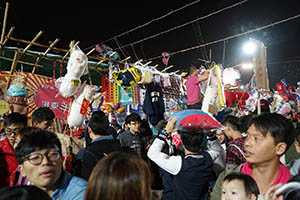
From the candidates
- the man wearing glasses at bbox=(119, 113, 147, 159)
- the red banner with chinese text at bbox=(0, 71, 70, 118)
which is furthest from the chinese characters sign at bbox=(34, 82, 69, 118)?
the man wearing glasses at bbox=(119, 113, 147, 159)

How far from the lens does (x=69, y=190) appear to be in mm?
1815

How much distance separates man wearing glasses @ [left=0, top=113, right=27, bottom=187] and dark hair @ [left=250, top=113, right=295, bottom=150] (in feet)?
8.34

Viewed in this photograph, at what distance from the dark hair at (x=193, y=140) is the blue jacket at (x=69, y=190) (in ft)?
4.24

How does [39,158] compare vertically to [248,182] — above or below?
above

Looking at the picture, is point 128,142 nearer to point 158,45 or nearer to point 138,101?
point 138,101

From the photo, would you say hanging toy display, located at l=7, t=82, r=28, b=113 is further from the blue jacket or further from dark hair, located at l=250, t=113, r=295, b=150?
dark hair, located at l=250, t=113, r=295, b=150

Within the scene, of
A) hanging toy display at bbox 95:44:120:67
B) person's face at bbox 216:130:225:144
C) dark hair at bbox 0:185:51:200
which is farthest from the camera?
hanging toy display at bbox 95:44:120:67

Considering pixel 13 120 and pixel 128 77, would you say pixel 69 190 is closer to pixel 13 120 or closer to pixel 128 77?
pixel 13 120

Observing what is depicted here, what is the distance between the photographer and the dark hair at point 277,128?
1.95 metres

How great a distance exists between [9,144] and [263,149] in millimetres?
2687

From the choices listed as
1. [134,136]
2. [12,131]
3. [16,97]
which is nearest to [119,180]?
[12,131]

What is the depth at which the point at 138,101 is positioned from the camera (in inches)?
243

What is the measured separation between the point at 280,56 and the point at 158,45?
370 inches

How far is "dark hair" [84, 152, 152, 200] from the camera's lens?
1270 mm
